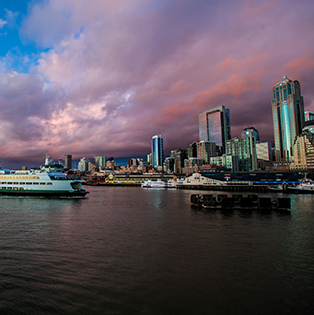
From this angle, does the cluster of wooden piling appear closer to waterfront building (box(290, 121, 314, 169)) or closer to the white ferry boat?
the white ferry boat

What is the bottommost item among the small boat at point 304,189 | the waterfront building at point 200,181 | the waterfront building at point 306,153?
the small boat at point 304,189

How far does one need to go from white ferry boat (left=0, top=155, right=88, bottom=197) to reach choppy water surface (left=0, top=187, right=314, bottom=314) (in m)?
34.2

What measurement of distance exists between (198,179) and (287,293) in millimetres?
104401

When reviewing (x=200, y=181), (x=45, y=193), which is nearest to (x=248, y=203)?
(x=45, y=193)

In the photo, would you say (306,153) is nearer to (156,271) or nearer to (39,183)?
(39,183)

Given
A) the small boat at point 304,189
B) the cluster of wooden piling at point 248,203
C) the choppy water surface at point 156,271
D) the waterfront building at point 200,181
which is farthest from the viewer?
the waterfront building at point 200,181

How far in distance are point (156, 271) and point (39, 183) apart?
179 feet

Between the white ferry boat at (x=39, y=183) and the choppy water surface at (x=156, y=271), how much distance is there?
34196mm

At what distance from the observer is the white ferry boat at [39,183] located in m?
55.8

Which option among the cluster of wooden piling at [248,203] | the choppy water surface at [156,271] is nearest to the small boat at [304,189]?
the cluster of wooden piling at [248,203]

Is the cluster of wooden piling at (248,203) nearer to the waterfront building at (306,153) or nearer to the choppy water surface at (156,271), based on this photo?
the choppy water surface at (156,271)

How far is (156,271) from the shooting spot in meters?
12.9

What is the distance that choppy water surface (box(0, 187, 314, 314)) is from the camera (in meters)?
9.68

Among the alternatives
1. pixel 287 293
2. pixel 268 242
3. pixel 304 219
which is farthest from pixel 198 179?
pixel 287 293
